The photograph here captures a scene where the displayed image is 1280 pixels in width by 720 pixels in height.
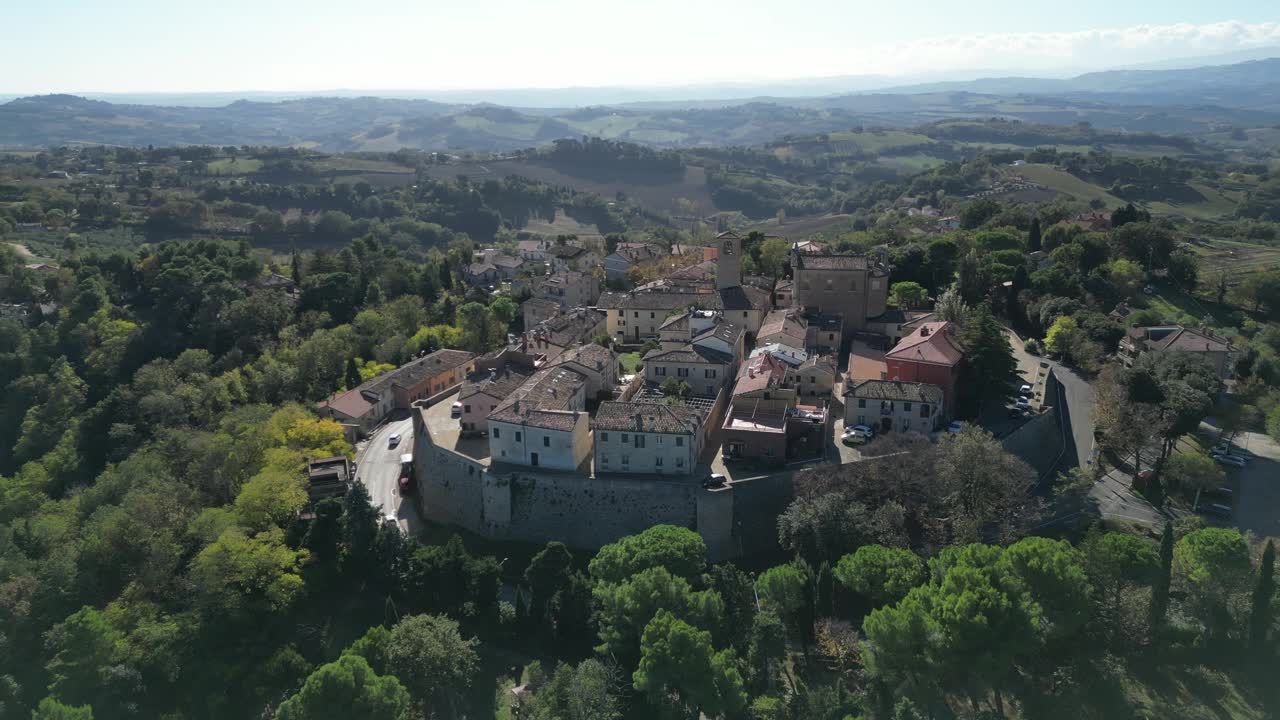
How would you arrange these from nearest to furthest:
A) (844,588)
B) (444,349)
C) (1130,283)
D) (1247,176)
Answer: (844,588) < (444,349) < (1130,283) < (1247,176)

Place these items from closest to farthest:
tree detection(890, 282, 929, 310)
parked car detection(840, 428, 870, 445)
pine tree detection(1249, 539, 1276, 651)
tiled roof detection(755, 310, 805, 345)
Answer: pine tree detection(1249, 539, 1276, 651)
parked car detection(840, 428, 870, 445)
tiled roof detection(755, 310, 805, 345)
tree detection(890, 282, 929, 310)

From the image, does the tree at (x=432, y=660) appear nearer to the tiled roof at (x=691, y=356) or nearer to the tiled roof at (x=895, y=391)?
the tiled roof at (x=691, y=356)

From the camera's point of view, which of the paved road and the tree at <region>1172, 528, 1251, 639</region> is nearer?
the tree at <region>1172, 528, 1251, 639</region>

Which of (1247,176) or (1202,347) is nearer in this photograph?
(1202,347)

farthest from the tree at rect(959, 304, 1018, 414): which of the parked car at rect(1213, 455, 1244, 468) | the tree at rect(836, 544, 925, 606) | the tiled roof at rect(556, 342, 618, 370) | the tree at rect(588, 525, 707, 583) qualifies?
the tiled roof at rect(556, 342, 618, 370)

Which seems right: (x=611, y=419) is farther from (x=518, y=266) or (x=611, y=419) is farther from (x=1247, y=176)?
(x=1247, y=176)

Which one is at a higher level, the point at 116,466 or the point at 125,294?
the point at 125,294

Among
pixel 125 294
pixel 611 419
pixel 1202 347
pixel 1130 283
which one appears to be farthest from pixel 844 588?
pixel 125 294

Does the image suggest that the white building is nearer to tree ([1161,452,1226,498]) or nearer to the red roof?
the red roof
